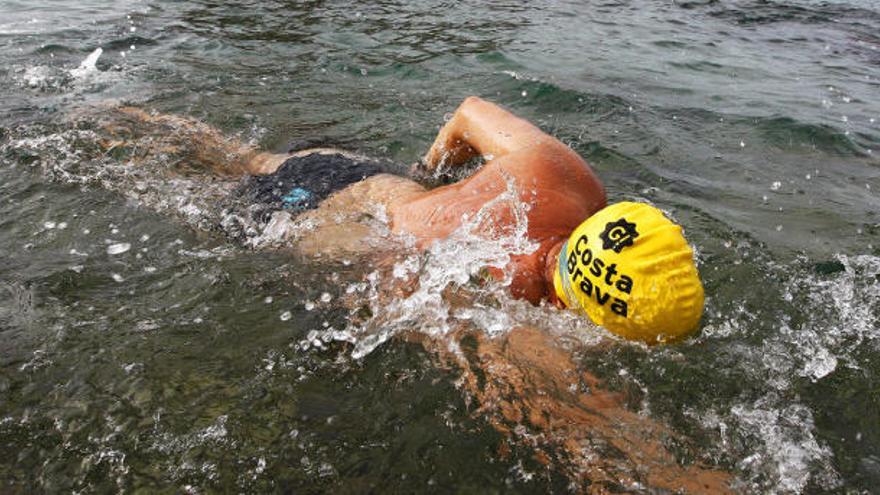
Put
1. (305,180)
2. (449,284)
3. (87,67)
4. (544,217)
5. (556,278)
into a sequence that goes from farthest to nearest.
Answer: (87,67), (305,180), (449,284), (544,217), (556,278)

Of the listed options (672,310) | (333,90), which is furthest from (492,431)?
(333,90)

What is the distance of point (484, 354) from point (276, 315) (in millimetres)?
1274

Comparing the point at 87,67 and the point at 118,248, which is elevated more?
the point at 87,67

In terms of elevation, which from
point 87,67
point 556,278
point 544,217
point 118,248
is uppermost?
point 544,217

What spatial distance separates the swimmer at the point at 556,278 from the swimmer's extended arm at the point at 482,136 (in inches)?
0.5

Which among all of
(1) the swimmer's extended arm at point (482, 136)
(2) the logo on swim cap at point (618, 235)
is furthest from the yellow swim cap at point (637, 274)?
(1) the swimmer's extended arm at point (482, 136)

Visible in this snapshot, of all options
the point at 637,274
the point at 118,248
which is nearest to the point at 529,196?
the point at 637,274

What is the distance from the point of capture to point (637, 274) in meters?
2.86

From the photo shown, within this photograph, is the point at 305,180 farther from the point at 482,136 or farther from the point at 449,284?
the point at 449,284

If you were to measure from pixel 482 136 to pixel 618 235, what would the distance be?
1633 mm

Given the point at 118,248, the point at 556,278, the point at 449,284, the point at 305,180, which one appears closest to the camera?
the point at 556,278

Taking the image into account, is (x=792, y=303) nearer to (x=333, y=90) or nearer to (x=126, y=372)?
(x=126, y=372)

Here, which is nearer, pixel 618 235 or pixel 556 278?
pixel 618 235

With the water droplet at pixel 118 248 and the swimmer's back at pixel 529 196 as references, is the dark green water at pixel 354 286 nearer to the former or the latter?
the water droplet at pixel 118 248
